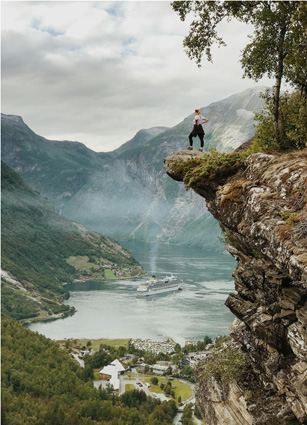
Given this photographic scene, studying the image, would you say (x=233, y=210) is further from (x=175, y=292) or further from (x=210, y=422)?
(x=175, y=292)

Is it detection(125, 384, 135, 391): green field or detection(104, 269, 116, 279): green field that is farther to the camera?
detection(104, 269, 116, 279): green field

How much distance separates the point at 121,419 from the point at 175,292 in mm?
82059

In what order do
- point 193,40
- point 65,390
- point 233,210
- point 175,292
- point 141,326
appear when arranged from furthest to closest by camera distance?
1. point 175,292
2. point 141,326
3. point 65,390
4. point 193,40
5. point 233,210

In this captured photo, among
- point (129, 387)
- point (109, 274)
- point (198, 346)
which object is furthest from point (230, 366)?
point (109, 274)

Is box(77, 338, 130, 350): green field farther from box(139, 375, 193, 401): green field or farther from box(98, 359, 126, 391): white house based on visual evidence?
box(139, 375, 193, 401): green field

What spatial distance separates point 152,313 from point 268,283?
102357 millimetres

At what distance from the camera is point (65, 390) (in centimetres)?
6494

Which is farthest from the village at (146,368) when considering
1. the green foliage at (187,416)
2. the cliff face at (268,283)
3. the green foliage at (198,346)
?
the cliff face at (268,283)

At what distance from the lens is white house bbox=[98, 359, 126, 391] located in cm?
7188

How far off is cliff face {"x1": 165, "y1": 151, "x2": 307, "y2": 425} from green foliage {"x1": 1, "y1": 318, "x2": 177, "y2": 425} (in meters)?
42.6

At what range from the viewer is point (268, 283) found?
11.3m

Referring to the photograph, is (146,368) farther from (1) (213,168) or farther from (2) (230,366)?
(1) (213,168)

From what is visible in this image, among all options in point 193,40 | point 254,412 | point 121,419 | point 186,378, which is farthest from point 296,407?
point 186,378

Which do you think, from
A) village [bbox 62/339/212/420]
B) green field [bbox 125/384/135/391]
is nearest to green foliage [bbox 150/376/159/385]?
village [bbox 62/339/212/420]
